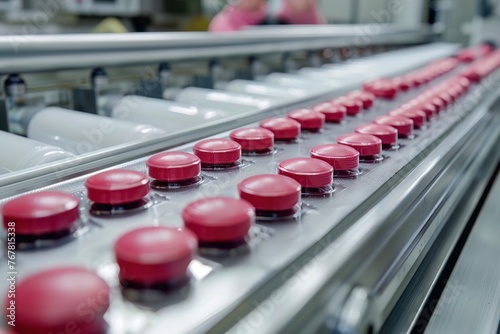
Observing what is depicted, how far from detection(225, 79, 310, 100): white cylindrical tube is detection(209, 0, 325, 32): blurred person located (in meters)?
1.23

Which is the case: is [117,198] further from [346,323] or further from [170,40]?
[170,40]

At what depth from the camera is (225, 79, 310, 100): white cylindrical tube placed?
1.22m

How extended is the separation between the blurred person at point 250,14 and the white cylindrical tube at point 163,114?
161 cm

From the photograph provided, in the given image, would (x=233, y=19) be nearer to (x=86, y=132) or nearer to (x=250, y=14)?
(x=250, y=14)

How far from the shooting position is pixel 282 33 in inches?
67.9

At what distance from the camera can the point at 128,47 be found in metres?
1.03

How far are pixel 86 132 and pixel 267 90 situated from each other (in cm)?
A: 63

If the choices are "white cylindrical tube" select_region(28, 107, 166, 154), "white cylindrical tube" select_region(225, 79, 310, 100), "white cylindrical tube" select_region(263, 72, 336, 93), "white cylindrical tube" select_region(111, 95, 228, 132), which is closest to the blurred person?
"white cylindrical tube" select_region(263, 72, 336, 93)

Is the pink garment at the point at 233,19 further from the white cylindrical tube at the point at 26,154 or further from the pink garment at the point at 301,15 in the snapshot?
the white cylindrical tube at the point at 26,154

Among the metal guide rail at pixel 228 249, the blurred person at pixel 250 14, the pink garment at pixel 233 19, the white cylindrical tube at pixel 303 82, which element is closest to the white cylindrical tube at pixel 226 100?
the white cylindrical tube at pixel 303 82

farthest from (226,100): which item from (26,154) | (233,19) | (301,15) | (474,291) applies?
(301,15)

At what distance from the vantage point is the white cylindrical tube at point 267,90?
1220 mm

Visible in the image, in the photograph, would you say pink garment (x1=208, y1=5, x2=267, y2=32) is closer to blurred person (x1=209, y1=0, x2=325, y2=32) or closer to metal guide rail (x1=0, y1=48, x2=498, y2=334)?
blurred person (x1=209, y1=0, x2=325, y2=32)

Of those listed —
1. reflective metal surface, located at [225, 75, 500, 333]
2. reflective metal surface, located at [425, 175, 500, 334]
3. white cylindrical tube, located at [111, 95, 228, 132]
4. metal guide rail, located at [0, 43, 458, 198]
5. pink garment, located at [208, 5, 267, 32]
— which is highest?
pink garment, located at [208, 5, 267, 32]
